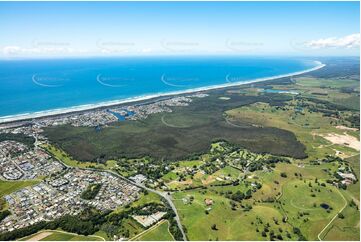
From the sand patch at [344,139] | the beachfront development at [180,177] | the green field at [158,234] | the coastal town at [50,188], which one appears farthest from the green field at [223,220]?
the sand patch at [344,139]

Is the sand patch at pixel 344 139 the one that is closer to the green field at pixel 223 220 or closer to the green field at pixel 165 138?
the green field at pixel 165 138

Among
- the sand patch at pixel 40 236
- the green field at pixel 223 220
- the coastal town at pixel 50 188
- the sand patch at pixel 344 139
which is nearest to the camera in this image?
the sand patch at pixel 40 236

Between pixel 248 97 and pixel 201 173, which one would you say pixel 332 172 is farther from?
pixel 248 97

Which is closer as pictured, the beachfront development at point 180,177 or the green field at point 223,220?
the green field at point 223,220

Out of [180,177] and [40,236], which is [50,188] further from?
[180,177]

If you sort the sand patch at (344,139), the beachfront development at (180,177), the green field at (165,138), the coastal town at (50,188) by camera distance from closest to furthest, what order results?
the beachfront development at (180,177) → the coastal town at (50,188) → the green field at (165,138) → the sand patch at (344,139)

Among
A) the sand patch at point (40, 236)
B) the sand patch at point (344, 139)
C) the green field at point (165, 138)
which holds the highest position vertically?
the sand patch at point (344, 139)

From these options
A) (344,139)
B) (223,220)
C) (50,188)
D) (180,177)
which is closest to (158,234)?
(223,220)
